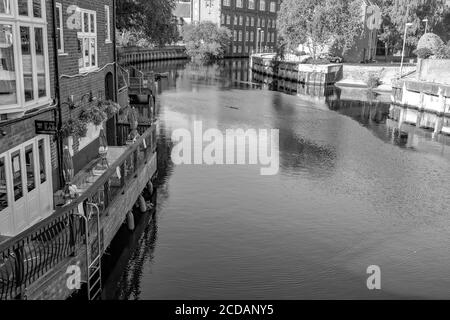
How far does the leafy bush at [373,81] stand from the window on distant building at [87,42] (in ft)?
181

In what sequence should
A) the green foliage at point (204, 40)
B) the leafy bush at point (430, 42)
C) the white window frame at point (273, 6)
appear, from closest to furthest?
the leafy bush at point (430, 42) < the green foliage at point (204, 40) < the white window frame at point (273, 6)

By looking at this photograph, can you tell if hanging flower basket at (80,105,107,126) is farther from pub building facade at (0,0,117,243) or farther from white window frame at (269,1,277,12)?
white window frame at (269,1,277,12)

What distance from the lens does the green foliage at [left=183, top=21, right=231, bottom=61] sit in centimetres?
10762

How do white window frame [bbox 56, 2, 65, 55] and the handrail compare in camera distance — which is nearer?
the handrail

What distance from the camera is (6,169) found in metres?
11.3

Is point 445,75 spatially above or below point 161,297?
above

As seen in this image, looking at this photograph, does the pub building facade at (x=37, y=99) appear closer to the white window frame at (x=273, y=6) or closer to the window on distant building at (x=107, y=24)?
the window on distant building at (x=107, y=24)

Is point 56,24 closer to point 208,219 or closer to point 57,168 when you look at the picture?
point 57,168

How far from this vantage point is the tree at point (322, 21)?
7131cm

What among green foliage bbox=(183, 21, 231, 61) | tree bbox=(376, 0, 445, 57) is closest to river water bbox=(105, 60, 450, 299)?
tree bbox=(376, 0, 445, 57)

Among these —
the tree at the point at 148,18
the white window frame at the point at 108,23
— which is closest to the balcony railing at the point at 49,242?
the white window frame at the point at 108,23

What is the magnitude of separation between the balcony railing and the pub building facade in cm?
127

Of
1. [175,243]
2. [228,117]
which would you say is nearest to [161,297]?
[175,243]
